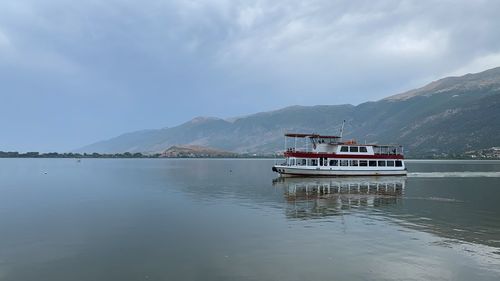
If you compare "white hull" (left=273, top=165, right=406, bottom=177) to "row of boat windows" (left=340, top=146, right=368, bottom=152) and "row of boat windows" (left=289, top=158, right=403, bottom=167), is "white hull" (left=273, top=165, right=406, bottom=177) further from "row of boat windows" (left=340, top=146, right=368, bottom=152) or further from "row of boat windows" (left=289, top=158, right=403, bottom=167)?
"row of boat windows" (left=340, top=146, right=368, bottom=152)

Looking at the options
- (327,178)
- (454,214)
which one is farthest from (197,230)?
(327,178)

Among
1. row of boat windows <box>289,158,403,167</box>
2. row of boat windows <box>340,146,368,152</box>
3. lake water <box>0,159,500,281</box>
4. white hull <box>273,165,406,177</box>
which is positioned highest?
row of boat windows <box>340,146,368,152</box>

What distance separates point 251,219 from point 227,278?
54.0 feet

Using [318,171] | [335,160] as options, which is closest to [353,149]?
[335,160]

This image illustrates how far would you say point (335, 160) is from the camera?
91625 mm

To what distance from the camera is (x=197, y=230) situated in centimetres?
3014

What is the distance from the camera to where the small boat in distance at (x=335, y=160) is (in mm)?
89875

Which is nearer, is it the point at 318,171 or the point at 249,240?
the point at 249,240

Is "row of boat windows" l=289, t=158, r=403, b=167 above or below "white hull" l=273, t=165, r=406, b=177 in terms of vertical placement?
above

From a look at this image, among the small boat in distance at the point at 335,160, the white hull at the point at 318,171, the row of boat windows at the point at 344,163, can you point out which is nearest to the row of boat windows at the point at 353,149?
the small boat in distance at the point at 335,160

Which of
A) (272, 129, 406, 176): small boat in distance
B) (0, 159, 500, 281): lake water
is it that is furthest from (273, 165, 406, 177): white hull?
(0, 159, 500, 281): lake water

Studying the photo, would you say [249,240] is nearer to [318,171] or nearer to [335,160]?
[318,171]

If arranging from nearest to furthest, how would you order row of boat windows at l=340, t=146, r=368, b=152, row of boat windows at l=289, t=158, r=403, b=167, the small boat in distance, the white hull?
the white hull, the small boat in distance, row of boat windows at l=289, t=158, r=403, b=167, row of boat windows at l=340, t=146, r=368, b=152

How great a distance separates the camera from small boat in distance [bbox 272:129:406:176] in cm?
8988
